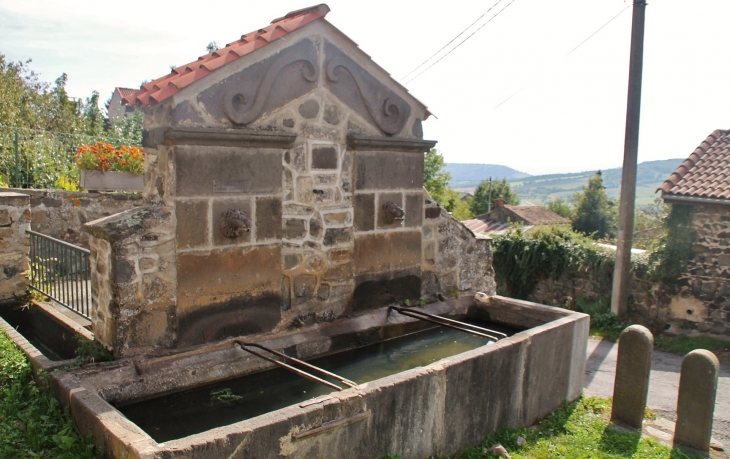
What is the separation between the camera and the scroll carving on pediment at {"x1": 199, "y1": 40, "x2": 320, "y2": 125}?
3.96 meters

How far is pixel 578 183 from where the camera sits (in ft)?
532

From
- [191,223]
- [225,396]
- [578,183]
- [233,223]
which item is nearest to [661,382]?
[225,396]

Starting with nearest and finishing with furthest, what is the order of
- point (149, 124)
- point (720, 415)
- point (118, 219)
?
1. point (118, 219)
2. point (149, 124)
3. point (720, 415)

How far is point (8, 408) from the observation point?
11.0ft

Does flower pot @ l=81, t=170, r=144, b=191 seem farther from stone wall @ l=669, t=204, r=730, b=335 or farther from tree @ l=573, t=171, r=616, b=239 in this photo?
tree @ l=573, t=171, r=616, b=239

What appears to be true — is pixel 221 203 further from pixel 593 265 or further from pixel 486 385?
pixel 593 265

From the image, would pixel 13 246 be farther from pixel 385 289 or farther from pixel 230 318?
pixel 385 289

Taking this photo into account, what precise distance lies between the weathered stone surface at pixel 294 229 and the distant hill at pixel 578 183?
135915 millimetres

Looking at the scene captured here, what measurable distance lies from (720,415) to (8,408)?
23.1 ft

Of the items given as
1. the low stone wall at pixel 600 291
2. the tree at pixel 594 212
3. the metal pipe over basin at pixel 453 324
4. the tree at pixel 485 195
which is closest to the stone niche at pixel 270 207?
the metal pipe over basin at pixel 453 324

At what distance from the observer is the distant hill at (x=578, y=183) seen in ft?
472

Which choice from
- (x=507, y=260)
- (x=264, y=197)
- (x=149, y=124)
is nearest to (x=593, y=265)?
(x=507, y=260)

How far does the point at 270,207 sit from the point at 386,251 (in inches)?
56.4

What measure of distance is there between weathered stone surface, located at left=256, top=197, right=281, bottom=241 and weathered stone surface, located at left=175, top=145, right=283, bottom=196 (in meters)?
0.08
